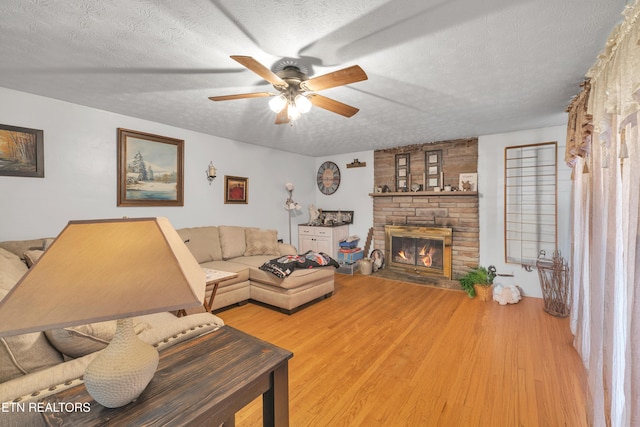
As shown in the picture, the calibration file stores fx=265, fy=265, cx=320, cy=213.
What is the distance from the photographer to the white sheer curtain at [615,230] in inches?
45.2

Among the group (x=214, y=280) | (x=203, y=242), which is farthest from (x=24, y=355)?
(x=203, y=242)

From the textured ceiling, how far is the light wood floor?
7.82 ft


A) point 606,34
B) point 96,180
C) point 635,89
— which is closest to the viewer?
point 635,89

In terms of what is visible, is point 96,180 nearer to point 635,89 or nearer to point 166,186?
point 166,186

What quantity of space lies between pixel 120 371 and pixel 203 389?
248 millimetres

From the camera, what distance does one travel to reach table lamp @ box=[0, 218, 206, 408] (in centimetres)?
64

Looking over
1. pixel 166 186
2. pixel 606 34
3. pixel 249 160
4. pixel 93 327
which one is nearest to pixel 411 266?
pixel 249 160

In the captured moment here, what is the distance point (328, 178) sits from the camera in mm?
5961

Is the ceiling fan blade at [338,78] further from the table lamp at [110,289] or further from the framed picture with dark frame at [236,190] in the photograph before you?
the framed picture with dark frame at [236,190]

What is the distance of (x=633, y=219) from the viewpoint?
1.18m

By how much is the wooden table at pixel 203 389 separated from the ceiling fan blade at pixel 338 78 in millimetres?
1581

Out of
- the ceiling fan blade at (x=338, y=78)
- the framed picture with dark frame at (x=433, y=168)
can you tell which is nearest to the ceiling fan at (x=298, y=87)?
the ceiling fan blade at (x=338, y=78)

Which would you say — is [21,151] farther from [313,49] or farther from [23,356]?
[313,49]

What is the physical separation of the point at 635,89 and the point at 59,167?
447 centimetres
